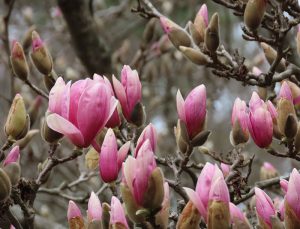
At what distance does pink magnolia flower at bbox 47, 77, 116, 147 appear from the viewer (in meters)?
1.07

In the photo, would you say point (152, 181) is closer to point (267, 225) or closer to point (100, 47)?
point (267, 225)

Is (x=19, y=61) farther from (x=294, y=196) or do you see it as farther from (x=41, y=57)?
(x=294, y=196)

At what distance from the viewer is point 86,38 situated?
248cm

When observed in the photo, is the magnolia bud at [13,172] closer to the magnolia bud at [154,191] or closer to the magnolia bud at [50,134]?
the magnolia bud at [50,134]

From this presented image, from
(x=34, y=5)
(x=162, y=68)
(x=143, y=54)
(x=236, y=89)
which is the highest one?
(x=143, y=54)

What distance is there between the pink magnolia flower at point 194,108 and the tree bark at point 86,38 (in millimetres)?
1327

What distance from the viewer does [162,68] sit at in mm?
3449

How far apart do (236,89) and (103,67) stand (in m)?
3.58

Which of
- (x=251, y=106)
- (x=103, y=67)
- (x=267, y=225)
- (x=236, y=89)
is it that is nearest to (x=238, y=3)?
(x=251, y=106)

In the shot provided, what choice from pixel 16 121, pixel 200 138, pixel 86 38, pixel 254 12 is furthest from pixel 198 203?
pixel 86 38

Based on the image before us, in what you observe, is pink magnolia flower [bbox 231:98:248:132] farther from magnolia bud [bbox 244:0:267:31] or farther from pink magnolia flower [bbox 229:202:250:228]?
pink magnolia flower [bbox 229:202:250:228]

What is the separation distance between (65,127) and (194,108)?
0.26 meters

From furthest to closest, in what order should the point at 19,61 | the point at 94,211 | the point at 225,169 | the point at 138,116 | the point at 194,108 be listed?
the point at 19,61 → the point at 225,169 → the point at 138,116 → the point at 194,108 → the point at 94,211

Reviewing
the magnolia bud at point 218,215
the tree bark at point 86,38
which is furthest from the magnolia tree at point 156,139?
the tree bark at point 86,38
